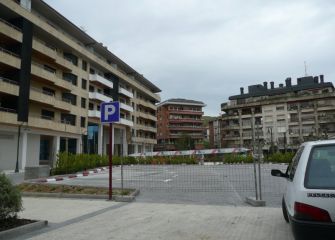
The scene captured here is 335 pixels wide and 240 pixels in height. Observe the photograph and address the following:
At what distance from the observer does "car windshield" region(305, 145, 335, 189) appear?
4.66m

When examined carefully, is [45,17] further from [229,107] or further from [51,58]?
[229,107]

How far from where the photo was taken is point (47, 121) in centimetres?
4375

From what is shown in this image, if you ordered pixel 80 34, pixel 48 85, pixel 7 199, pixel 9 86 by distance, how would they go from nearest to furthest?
1. pixel 7 199
2. pixel 9 86
3. pixel 48 85
4. pixel 80 34

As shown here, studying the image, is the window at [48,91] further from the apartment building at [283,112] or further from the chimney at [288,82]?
the chimney at [288,82]

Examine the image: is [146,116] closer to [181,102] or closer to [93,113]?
[93,113]

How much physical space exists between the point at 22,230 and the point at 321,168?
5356 millimetres

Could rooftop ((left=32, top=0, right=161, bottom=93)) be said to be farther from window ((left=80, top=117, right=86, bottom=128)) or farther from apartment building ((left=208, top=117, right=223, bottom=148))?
apartment building ((left=208, top=117, right=223, bottom=148))

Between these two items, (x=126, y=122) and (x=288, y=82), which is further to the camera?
(x=288, y=82)

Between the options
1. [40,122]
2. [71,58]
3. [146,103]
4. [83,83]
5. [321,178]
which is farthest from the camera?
[146,103]

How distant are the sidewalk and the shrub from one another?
0.63 m

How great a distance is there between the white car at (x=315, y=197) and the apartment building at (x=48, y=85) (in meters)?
22.2

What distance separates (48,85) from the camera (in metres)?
47.3

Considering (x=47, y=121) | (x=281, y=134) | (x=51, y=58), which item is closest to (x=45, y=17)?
(x=51, y=58)

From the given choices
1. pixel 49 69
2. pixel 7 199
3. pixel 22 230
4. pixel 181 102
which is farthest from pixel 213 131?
pixel 7 199
